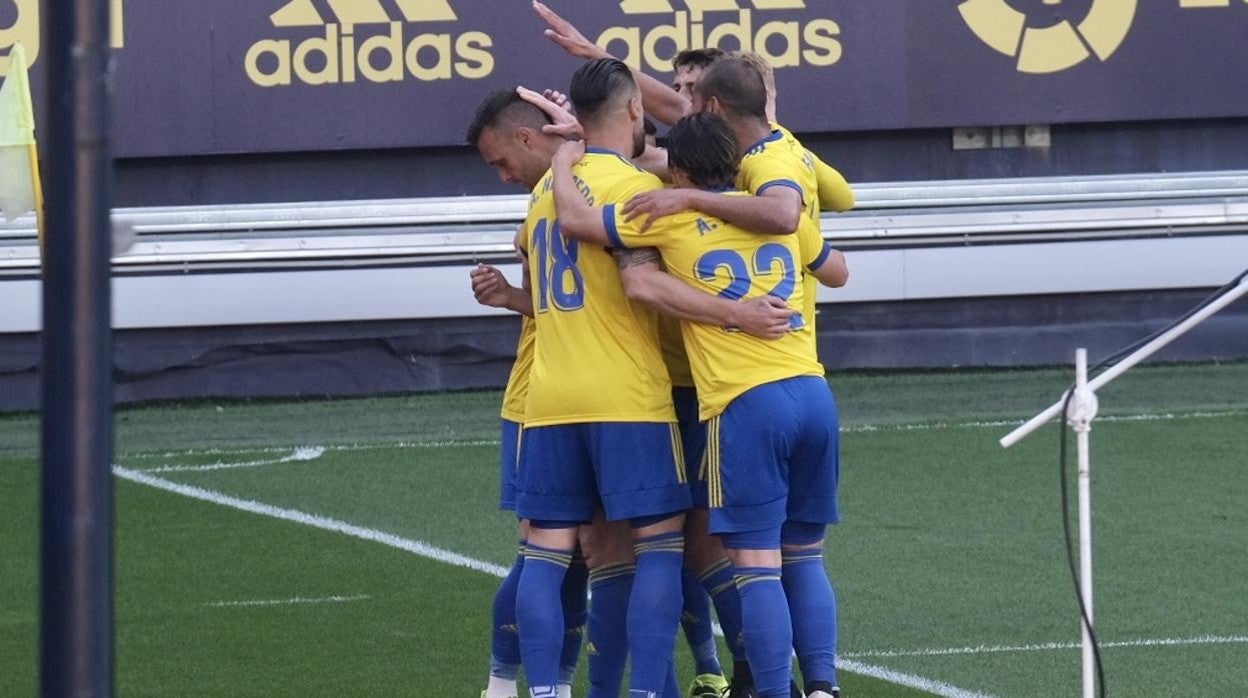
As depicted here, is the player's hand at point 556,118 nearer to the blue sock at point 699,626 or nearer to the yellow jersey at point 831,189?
the yellow jersey at point 831,189

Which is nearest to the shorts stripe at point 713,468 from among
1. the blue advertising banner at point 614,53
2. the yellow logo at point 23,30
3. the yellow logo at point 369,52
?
the blue advertising banner at point 614,53

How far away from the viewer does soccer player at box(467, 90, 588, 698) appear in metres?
5.11

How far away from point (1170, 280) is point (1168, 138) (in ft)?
3.46

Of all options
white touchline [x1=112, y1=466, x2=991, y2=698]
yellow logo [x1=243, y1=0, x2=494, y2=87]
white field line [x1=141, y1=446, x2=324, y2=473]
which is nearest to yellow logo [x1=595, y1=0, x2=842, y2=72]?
yellow logo [x1=243, y1=0, x2=494, y2=87]

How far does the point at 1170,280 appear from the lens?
42.6 ft

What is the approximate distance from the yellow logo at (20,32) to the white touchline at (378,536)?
3506 mm

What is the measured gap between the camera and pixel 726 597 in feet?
16.8

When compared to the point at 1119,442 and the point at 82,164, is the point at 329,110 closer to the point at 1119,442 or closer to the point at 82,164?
the point at 1119,442

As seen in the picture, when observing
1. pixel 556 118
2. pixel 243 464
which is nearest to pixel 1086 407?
pixel 556 118

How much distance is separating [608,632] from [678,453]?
1.70 ft

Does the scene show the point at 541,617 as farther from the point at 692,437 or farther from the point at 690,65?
the point at 690,65

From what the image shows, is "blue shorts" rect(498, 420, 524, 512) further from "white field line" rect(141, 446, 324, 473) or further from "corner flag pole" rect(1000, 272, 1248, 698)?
"white field line" rect(141, 446, 324, 473)

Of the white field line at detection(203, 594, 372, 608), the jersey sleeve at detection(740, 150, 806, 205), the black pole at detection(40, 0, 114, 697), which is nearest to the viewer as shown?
the black pole at detection(40, 0, 114, 697)

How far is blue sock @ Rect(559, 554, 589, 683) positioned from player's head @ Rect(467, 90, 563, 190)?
1054 mm
